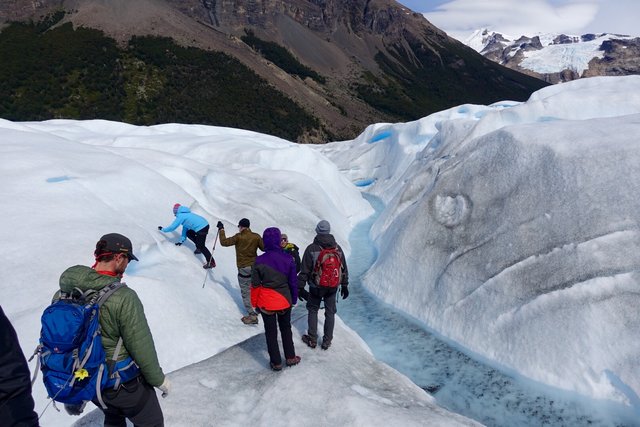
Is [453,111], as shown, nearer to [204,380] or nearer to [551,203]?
[551,203]

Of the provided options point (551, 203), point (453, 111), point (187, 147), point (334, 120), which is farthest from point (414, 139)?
point (334, 120)

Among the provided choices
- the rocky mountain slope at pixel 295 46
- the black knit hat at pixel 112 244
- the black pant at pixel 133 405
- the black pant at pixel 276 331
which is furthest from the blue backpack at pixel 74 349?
the rocky mountain slope at pixel 295 46

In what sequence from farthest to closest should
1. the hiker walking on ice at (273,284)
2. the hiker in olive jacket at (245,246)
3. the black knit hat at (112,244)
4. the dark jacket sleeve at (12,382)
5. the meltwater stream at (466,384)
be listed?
the hiker in olive jacket at (245,246), the meltwater stream at (466,384), the hiker walking on ice at (273,284), the black knit hat at (112,244), the dark jacket sleeve at (12,382)

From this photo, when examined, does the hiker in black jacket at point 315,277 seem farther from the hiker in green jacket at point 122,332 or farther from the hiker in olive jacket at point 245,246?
the hiker in green jacket at point 122,332

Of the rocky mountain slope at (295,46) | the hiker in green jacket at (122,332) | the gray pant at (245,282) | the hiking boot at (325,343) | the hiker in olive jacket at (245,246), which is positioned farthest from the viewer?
the rocky mountain slope at (295,46)

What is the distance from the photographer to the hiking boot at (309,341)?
6637mm

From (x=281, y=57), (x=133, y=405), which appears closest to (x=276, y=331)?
(x=133, y=405)

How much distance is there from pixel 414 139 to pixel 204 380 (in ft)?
82.4

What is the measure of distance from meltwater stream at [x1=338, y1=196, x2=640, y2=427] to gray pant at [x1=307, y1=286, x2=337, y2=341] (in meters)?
2.24

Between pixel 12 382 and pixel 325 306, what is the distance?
4409mm

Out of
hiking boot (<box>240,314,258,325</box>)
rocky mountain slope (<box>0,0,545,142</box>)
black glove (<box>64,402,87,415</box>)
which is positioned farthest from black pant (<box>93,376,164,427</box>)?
rocky mountain slope (<box>0,0,545,142</box>)

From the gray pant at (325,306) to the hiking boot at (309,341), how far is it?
0.20 feet

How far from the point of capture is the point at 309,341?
6.71 meters

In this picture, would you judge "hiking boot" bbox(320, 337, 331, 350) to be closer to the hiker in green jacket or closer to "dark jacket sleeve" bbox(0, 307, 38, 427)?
the hiker in green jacket
